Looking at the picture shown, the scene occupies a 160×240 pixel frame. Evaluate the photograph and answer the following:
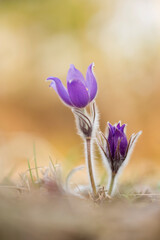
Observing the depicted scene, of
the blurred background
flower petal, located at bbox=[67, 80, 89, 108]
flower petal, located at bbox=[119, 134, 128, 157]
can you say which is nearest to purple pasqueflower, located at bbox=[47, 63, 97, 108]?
flower petal, located at bbox=[67, 80, 89, 108]

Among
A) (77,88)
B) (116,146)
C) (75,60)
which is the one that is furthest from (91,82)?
(75,60)

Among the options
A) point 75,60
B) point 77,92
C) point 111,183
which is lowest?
point 111,183

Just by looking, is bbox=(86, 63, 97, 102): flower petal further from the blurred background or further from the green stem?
the blurred background

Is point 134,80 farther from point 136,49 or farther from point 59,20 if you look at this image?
point 59,20

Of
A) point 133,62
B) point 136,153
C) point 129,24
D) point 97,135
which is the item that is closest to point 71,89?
point 97,135

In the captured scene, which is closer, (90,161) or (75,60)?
(90,161)

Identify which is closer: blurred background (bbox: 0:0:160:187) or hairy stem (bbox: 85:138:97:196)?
hairy stem (bbox: 85:138:97:196)

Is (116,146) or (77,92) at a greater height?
(77,92)

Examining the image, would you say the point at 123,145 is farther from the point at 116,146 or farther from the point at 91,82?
the point at 91,82
